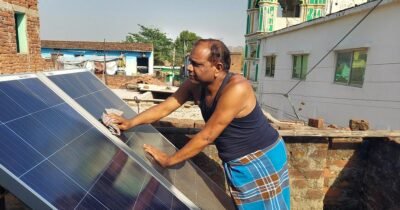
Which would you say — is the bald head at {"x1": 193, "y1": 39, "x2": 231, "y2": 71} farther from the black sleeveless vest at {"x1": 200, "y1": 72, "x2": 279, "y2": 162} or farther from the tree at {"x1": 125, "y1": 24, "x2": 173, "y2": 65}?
the tree at {"x1": 125, "y1": 24, "x2": 173, "y2": 65}

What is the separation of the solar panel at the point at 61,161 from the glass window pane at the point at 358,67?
9.33m

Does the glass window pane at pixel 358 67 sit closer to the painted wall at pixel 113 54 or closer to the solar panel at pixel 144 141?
the solar panel at pixel 144 141

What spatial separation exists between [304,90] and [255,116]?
1186 cm

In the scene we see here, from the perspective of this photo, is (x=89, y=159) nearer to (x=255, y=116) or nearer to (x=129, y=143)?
(x=129, y=143)

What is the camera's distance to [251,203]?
8.02 ft

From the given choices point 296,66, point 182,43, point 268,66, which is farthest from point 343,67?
point 182,43

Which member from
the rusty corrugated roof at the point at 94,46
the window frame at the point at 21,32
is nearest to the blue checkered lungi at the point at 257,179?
the window frame at the point at 21,32

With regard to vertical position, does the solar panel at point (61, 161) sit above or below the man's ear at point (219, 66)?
below

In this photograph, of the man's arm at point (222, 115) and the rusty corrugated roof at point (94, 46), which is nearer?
the man's arm at point (222, 115)

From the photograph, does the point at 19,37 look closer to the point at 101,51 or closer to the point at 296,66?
the point at 296,66

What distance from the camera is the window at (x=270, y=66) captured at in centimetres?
1722

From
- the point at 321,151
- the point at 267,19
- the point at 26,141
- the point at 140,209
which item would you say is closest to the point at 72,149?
the point at 26,141

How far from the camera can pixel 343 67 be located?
1080 cm

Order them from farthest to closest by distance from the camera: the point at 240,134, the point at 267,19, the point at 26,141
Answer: the point at 267,19 < the point at 240,134 < the point at 26,141
